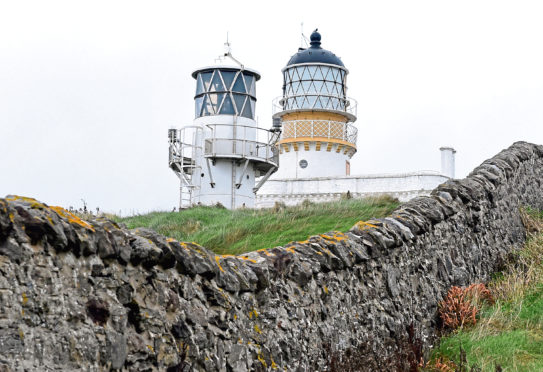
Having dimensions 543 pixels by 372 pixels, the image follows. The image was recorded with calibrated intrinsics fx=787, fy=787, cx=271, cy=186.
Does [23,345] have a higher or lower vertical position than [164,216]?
lower

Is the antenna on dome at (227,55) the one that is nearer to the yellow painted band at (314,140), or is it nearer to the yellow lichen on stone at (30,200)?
the yellow painted band at (314,140)

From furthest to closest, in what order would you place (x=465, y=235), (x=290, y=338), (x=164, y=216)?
(x=164, y=216)
(x=465, y=235)
(x=290, y=338)

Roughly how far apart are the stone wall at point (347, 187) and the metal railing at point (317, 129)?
3468 mm

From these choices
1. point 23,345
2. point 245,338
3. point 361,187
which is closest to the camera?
point 23,345

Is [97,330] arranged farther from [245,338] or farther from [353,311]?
[353,311]

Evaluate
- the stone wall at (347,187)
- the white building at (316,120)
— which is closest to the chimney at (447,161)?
the white building at (316,120)

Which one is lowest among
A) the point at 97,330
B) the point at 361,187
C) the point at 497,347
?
the point at 497,347

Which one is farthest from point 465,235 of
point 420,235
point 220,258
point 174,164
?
point 174,164

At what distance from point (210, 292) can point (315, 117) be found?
120 ft

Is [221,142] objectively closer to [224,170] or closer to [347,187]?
[224,170]

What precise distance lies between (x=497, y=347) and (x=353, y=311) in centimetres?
143

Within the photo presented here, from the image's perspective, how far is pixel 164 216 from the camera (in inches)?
869

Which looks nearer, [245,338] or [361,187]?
[245,338]

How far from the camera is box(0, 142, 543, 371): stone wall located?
3564 millimetres
